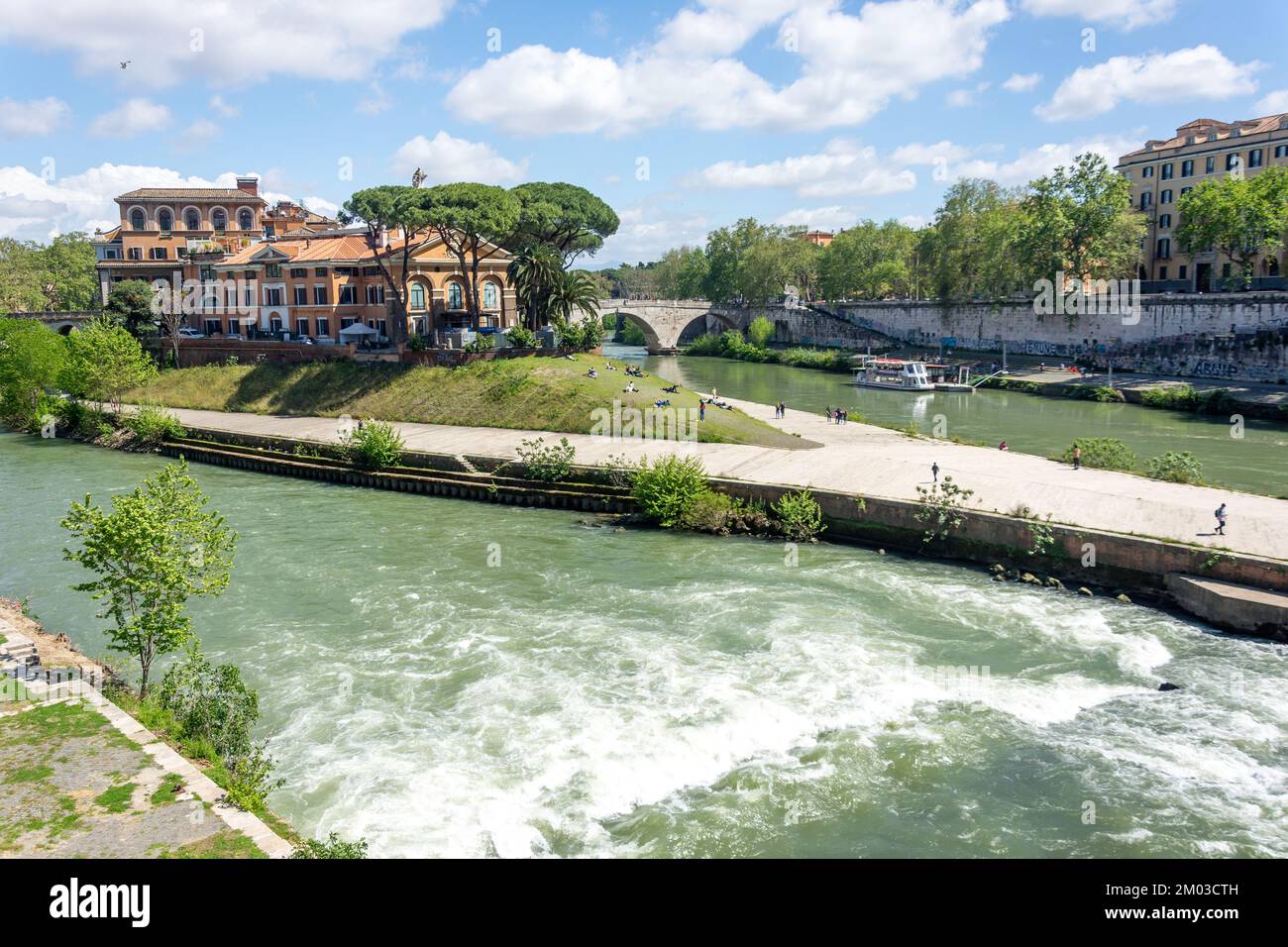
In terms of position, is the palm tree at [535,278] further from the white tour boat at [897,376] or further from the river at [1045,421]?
the white tour boat at [897,376]

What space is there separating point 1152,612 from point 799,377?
70290mm

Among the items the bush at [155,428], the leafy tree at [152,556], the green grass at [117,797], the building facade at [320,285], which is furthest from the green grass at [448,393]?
the green grass at [117,797]

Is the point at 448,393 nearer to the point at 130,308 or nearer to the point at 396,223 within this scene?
the point at 396,223

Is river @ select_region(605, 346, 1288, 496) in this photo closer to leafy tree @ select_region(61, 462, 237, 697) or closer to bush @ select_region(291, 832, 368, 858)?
bush @ select_region(291, 832, 368, 858)

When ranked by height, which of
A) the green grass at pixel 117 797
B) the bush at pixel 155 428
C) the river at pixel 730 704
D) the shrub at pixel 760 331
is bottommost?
the river at pixel 730 704

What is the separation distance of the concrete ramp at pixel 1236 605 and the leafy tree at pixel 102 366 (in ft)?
216

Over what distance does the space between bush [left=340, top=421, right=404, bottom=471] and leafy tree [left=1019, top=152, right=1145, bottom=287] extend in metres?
63.5

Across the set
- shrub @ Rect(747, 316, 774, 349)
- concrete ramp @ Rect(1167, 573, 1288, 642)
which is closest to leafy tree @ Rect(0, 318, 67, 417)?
concrete ramp @ Rect(1167, 573, 1288, 642)

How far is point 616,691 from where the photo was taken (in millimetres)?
23812

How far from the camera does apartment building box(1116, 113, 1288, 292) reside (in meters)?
86.6

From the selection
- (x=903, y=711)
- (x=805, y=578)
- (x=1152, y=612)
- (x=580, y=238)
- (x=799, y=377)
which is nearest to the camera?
(x=903, y=711)

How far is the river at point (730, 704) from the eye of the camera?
18266 mm
